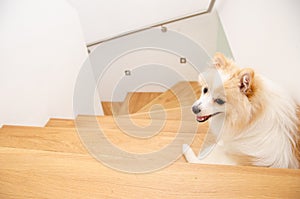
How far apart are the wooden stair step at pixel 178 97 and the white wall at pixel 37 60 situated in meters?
1.26

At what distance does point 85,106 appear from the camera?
227cm

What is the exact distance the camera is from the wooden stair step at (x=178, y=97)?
2914 mm

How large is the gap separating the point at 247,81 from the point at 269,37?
62cm

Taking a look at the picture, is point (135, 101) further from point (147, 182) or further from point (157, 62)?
point (147, 182)

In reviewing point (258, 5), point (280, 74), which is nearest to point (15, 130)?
point (280, 74)

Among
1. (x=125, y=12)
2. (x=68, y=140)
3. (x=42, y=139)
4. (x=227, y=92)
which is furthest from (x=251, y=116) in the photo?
(x=125, y=12)

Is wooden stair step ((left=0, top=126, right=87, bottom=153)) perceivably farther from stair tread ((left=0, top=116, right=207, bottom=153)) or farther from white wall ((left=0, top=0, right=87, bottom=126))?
white wall ((left=0, top=0, right=87, bottom=126))

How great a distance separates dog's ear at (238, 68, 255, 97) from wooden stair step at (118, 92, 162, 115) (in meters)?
2.49

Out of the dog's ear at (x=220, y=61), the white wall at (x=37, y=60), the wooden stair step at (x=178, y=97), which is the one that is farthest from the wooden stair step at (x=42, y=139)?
the wooden stair step at (x=178, y=97)

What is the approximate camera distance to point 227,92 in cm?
107

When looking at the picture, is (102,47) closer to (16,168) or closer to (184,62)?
(184,62)

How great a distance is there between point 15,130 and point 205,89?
1.24 metres

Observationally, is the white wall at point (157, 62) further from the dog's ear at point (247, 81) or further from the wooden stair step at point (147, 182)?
the wooden stair step at point (147, 182)

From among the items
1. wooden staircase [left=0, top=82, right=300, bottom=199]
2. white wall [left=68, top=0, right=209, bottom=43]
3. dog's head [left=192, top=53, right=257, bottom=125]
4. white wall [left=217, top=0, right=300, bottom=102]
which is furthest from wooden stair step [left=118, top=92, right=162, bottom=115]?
wooden staircase [left=0, top=82, right=300, bottom=199]
